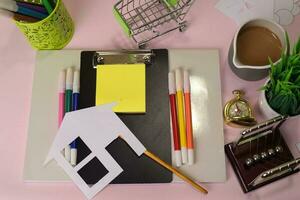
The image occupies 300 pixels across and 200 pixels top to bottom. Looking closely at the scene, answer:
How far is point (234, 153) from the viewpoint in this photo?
63 cm

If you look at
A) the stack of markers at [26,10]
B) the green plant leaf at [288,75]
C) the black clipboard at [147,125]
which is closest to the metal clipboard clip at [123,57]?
the black clipboard at [147,125]

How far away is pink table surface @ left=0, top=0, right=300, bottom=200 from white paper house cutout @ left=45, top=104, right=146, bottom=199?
21mm

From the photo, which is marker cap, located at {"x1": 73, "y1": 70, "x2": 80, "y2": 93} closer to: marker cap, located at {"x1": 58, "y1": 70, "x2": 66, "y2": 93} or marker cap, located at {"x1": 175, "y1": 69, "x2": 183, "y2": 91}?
marker cap, located at {"x1": 58, "y1": 70, "x2": 66, "y2": 93}

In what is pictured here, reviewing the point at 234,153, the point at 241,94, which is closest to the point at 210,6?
the point at 241,94

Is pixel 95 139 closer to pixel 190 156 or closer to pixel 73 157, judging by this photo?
pixel 73 157

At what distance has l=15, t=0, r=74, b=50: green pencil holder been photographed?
23.7 inches

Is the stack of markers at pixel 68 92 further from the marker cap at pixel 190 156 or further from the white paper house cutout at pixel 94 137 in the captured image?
the marker cap at pixel 190 156

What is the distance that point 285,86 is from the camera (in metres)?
0.55

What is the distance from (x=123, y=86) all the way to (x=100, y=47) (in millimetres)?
96

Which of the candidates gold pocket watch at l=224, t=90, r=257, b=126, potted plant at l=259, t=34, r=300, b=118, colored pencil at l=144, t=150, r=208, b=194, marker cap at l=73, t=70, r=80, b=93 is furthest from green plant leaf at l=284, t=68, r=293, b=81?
marker cap at l=73, t=70, r=80, b=93

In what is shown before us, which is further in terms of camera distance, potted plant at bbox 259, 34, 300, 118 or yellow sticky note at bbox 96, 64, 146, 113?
yellow sticky note at bbox 96, 64, 146, 113

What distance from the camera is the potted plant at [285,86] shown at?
1.79ft

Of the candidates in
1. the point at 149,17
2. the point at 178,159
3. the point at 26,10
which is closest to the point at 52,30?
the point at 26,10

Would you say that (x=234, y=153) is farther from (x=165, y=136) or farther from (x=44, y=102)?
(x=44, y=102)
